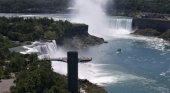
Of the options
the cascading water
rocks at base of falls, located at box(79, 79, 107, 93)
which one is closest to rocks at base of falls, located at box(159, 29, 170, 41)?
the cascading water

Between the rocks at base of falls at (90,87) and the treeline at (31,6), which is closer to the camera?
the rocks at base of falls at (90,87)

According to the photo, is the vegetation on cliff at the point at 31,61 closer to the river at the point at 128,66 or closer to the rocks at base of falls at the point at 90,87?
the rocks at base of falls at the point at 90,87

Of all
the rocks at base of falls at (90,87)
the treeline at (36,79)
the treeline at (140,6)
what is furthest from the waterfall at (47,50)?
the treeline at (140,6)

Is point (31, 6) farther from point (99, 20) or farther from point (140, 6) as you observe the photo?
→ point (99, 20)

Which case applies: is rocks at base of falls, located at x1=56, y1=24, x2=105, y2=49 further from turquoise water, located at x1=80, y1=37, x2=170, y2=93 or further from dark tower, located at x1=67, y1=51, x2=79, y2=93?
dark tower, located at x1=67, y1=51, x2=79, y2=93

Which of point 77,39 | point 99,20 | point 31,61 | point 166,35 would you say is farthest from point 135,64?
point 99,20

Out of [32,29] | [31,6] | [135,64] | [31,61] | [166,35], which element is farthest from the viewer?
[31,6]
